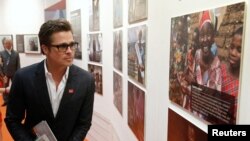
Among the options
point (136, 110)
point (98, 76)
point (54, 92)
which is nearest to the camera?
point (54, 92)

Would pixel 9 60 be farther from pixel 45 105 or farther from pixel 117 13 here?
pixel 45 105

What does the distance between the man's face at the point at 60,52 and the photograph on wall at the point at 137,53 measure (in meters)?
0.91

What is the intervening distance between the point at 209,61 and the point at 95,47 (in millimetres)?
4138

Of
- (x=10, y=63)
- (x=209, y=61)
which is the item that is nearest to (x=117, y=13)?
(x=209, y=61)

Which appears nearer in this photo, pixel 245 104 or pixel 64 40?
pixel 245 104

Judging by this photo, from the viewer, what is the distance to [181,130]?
206 centimetres

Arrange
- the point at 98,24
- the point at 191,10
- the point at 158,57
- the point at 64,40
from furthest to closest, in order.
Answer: the point at 98,24 < the point at 158,57 < the point at 64,40 < the point at 191,10

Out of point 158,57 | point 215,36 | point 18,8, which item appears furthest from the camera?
point 18,8

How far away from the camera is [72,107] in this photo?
7.10 ft

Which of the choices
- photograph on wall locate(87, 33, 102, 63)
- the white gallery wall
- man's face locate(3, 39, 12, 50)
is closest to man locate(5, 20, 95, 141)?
the white gallery wall

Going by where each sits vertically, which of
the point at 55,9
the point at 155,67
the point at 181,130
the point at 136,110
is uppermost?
the point at 55,9

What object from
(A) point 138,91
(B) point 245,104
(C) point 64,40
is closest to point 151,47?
(A) point 138,91

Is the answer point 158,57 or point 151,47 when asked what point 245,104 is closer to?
point 158,57

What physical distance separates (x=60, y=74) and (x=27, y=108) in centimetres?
36
